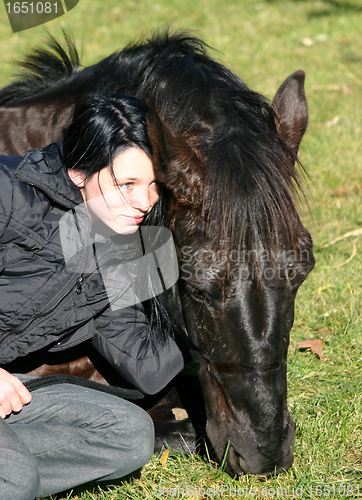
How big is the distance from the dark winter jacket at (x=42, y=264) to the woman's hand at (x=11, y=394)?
0.13m

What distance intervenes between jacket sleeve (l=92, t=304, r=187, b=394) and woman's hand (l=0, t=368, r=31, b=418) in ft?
1.28

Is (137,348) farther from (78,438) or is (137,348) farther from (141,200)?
(141,200)

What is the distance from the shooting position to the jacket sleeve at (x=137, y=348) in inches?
87.7

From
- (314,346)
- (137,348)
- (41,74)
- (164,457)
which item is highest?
(41,74)

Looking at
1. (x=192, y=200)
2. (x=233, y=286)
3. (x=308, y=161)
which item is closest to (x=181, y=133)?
(x=192, y=200)

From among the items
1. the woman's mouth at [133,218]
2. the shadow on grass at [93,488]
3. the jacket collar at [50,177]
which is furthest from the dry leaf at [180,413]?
the jacket collar at [50,177]

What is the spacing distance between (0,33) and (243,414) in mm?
8196

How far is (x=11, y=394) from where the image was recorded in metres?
2.00

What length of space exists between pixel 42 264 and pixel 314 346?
165 centimetres

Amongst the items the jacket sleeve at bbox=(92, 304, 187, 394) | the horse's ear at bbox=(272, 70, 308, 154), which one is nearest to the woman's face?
the jacket sleeve at bbox=(92, 304, 187, 394)

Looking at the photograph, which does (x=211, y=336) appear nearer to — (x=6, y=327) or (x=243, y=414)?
(x=243, y=414)

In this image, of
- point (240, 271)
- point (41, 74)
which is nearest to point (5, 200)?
point (240, 271)

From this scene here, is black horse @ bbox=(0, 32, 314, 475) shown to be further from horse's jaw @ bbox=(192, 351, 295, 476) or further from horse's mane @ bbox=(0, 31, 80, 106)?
horse's mane @ bbox=(0, 31, 80, 106)

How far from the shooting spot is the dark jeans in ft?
6.61
